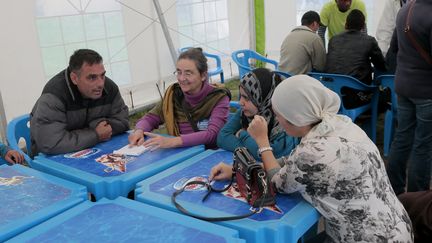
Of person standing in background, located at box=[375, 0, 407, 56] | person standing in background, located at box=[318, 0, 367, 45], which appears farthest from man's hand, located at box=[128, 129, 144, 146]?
person standing in background, located at box=[318, 0, 367, 45]

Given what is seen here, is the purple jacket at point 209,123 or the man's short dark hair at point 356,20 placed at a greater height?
the man's short dark hair at point 356,20

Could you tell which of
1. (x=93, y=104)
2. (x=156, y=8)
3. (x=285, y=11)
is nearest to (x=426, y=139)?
(x=93, y=104)

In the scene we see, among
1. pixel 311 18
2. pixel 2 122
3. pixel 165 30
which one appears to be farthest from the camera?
pixel 165 30

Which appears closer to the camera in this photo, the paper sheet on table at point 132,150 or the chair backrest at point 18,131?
the paper sheet on table at point 132,150

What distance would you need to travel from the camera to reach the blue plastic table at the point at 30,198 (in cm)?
141

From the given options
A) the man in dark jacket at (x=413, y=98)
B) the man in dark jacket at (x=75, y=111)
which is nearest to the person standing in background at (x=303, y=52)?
the man in dark jacket at (x=413, y=98)

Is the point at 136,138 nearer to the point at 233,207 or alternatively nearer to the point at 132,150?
the point at 132,150

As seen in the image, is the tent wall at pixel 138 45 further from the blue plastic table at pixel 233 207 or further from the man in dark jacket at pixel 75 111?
the blue plastic table at pixel 233 207

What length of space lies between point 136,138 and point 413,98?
163 cm

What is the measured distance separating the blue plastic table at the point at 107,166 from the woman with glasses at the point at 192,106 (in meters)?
0.16

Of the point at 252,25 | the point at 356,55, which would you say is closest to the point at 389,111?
the point at 356,55

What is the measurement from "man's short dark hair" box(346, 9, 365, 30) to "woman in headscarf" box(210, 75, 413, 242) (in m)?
2.18

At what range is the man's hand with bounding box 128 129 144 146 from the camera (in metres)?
2.23

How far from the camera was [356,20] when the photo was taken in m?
3.36
